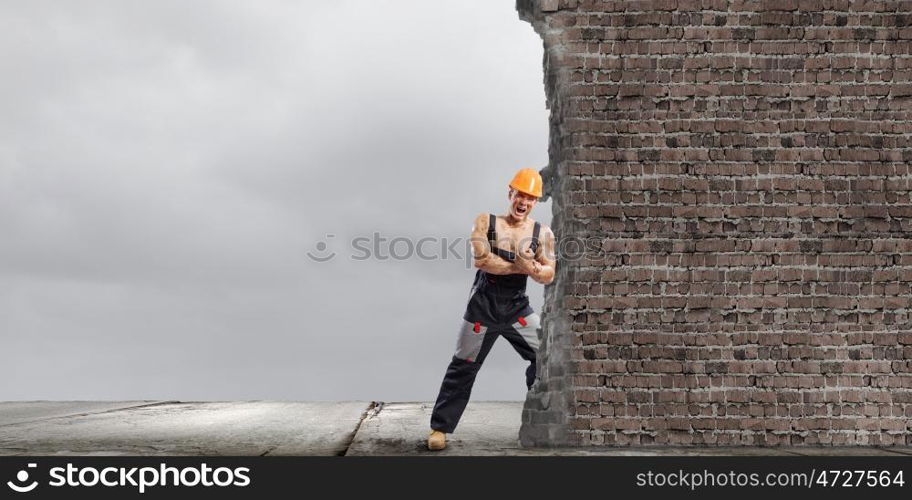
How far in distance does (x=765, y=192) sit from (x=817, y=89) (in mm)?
886

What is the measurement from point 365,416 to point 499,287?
12.1 ft

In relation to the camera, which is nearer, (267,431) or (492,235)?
(492,235)

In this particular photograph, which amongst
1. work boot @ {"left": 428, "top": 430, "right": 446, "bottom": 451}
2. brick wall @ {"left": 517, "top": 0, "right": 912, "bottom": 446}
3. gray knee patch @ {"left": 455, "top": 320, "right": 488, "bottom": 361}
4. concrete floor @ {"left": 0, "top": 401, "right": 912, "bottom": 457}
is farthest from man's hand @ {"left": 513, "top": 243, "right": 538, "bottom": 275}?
work boot @ {"left": 428, "top": 430, "right": 446, "bottom": 451}

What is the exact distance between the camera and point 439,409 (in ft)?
17.7

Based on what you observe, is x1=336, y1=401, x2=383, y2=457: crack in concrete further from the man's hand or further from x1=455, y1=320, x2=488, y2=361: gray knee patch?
the man's hand

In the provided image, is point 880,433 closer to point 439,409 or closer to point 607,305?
point 607,305

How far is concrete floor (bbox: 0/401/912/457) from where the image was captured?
17.4 feet

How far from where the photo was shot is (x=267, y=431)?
676 centimetres

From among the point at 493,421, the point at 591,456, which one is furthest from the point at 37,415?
the point at 591,456

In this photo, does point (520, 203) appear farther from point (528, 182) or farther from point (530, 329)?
point (530, 329)

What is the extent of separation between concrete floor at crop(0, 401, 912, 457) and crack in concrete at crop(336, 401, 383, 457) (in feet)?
0.04

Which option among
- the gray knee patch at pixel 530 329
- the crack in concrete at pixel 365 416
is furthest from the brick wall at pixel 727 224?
the crack in concrete at pixel 365 416

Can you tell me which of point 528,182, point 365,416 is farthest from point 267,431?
point 528,182

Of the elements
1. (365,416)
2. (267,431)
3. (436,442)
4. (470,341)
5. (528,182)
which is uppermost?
(528,182)
